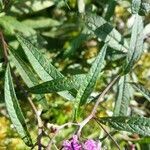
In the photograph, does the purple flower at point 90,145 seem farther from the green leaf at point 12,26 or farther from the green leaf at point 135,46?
the green leaf at point 12,26

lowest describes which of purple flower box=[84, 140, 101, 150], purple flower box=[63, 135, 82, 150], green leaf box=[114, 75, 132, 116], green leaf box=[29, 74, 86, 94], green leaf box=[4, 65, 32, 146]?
green leaf box=[114, 75, 132, 116]

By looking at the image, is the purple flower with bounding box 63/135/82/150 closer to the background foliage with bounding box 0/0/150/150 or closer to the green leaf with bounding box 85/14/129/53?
the background foliage with bounding box 0/0/150/150

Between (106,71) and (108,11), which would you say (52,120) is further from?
(108,11)

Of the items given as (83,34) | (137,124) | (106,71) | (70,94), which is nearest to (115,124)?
(137,124)

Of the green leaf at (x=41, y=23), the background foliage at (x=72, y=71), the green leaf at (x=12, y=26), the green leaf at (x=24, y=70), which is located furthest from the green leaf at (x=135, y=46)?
the green leaf at (x=41, y=23)

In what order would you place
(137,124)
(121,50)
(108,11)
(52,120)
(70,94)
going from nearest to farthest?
1. (137,124)
2. (70,94)
3. (121,50)
4. (108,11)
5. (52,120)

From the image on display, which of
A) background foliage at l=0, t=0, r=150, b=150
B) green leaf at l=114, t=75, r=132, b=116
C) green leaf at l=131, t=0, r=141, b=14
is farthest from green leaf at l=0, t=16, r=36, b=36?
green leaf at l=131, t=0, r=141, b=14
